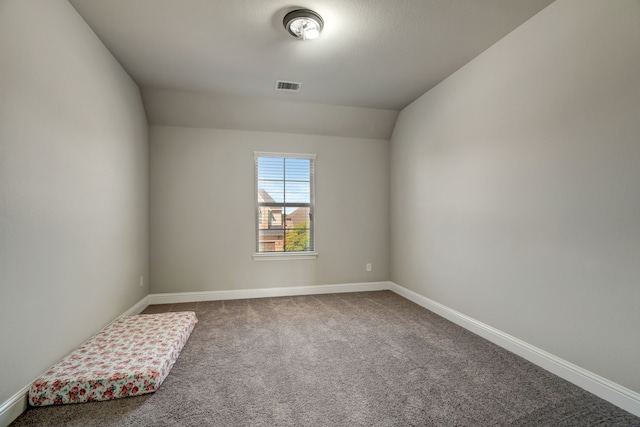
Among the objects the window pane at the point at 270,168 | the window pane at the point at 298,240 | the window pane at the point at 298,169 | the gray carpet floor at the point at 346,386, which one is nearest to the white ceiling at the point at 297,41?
the window pane at the point at 270,168

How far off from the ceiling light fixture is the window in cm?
205

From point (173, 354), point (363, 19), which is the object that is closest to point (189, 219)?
point (173, 354)

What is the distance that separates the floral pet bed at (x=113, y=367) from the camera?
1.84 m

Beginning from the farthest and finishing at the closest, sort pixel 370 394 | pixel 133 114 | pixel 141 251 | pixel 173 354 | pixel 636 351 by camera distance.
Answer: pixel 141 251 → pixel 133 114 → pixel 173 354 → pixel 370 394 → pixel 636 351

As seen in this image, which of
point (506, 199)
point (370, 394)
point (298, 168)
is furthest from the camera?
point (298, 168)

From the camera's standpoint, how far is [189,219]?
4.11 meters

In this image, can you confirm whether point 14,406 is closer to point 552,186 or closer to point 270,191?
point 270,191

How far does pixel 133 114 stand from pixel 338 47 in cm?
247

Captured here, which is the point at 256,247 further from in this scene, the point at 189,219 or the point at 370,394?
the point at 370,394

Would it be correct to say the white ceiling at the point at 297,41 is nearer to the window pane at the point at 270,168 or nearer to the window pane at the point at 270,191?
the window pane at the point at 270,168

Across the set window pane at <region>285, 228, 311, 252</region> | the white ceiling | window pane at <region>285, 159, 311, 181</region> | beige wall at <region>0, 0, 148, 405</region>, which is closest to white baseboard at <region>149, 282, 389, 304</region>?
window pane at <region>285, 228, 311, 252</region>

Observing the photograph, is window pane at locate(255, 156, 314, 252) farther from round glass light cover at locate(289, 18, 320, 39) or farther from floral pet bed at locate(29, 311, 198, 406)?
round glass light cover at locate(289, 18, 320, 39)

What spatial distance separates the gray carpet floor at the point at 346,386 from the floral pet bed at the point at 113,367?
6 centimetres

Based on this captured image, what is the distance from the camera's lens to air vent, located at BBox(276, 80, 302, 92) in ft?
11.6
